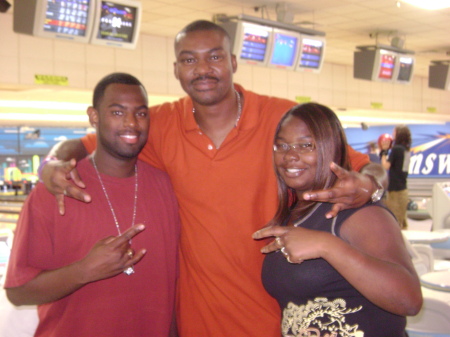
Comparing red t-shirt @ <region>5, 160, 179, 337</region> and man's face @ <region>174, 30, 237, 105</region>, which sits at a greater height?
man's face @ <region>174, 30, 237, 105</region>

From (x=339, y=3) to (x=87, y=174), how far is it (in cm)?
544

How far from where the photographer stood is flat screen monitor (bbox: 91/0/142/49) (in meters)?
4.95

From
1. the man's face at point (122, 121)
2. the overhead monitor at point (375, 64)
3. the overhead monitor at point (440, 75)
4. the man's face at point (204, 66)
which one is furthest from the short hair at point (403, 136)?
the man's face at point (122, 121)

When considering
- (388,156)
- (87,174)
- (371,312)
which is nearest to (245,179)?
(87,174)

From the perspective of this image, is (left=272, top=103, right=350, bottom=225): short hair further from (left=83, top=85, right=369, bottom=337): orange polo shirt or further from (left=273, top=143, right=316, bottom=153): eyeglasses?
(left=83, top=85, right=369, bottom=337): orange polo shirt

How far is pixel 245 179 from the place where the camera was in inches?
83.7

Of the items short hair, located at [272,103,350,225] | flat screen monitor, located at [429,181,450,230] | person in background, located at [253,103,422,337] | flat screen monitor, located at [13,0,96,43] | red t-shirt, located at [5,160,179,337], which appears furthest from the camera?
flat screen monitor, located at [429,181,450,230]

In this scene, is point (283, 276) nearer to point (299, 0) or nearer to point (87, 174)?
point (87, 174)

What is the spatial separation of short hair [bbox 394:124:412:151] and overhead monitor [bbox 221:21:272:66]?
8.36 feet

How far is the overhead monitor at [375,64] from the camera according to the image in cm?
790

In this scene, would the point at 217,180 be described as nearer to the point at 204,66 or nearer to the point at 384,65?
the point at 204,66

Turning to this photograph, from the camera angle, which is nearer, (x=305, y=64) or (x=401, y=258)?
(x=401, y=258)

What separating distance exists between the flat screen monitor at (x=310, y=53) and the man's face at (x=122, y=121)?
5.05 metres

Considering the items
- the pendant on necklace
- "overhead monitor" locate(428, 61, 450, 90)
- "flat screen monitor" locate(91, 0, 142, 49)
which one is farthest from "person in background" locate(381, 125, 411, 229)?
the pendant on necklace
